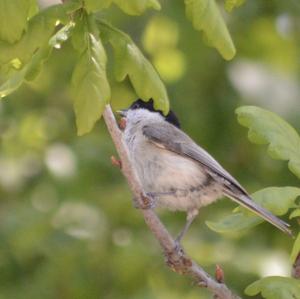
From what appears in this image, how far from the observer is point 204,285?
150 inches

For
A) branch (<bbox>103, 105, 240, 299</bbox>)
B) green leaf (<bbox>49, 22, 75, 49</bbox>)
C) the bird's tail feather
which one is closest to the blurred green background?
the bird's tail feather

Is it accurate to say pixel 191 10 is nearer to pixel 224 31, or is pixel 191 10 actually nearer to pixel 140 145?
pixel 224 31

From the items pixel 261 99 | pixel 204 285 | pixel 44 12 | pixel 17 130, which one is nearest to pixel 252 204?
pixel 204 285

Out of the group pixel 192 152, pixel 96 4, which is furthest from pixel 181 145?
pixel 96 4

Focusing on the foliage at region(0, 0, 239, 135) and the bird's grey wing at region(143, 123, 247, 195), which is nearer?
the foliage at region(0, 0, 239, 135)

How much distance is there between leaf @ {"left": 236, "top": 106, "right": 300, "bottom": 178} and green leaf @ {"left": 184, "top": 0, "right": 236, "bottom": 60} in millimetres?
706

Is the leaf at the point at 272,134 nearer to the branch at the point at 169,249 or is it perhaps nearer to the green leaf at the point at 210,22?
the branch at the point at 169,249

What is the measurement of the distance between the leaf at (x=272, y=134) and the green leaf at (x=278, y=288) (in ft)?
1.39

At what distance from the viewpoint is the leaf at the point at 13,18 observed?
2.93 meters

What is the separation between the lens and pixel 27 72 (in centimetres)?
326

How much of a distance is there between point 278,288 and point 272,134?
593 millimetres

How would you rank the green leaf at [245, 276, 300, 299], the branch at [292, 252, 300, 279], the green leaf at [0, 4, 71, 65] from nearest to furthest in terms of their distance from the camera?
the green leaf at [0, 4, 71, 65], the green leaf at [245, 276, 300, 299], the branch at [292, 252, 300, 279]

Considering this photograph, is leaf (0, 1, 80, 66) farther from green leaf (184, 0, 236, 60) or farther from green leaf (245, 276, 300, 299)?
green leaf (245, 276, 300, 299)

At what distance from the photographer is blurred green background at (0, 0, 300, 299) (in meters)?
6.70
